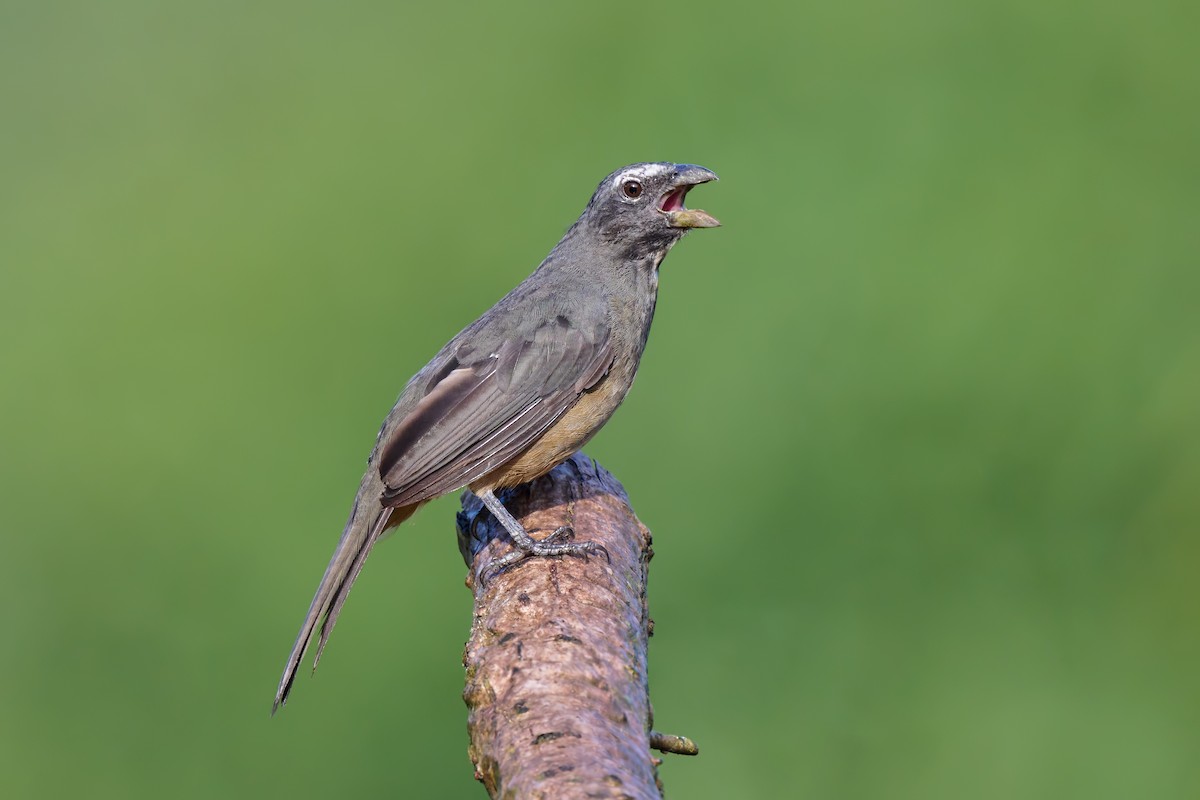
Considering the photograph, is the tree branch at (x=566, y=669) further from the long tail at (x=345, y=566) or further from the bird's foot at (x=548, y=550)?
the long tail at (x=345, y=566)

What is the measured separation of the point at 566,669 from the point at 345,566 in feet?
4.67

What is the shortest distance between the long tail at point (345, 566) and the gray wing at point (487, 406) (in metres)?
0.10

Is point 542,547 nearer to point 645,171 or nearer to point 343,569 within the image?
point 343,569

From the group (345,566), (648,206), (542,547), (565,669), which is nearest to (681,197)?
(648,206)

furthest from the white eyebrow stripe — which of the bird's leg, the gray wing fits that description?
the bird's leg

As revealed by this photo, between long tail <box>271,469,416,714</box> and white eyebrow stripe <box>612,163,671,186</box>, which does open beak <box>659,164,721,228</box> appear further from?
long tail <box>271,469,416,714</box>

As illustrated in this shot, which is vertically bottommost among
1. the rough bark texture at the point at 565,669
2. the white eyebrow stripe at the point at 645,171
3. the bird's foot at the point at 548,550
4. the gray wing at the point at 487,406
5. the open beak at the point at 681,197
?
the rough bark texture at the point at 565,669

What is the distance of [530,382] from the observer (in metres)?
4.71

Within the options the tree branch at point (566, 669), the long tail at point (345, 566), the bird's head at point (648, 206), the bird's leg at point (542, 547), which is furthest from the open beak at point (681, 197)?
the long tail at point (345, 566)

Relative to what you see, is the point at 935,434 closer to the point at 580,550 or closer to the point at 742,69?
the point at 742,69

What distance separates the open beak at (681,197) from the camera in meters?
4.89

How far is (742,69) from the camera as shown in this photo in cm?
747

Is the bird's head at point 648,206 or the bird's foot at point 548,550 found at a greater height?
the bird's head at point 648,206

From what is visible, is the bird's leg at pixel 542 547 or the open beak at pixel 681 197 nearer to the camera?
the bird's leg at pixel 542 547
